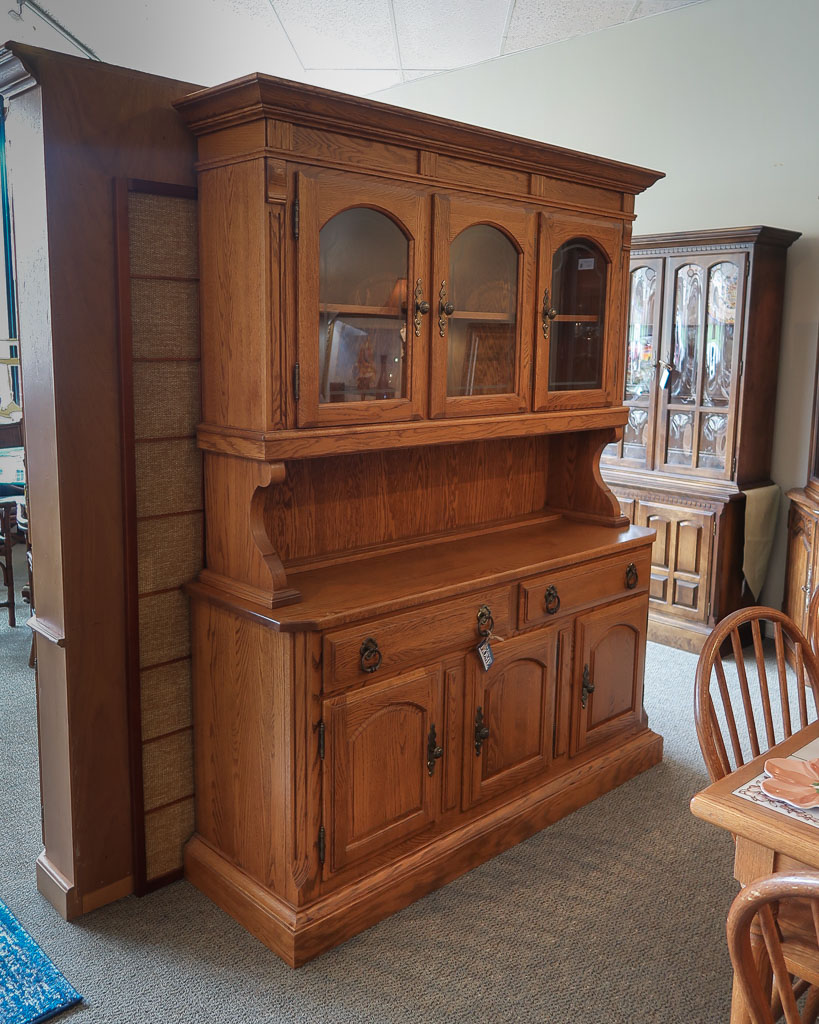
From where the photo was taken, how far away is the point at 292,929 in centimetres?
210

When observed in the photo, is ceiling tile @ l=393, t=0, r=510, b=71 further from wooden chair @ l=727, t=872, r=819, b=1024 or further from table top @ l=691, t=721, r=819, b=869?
wooden chair @ l=727, t=872, r=819, b=1024

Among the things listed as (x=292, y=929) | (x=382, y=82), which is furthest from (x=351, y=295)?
(x=382, y=82)

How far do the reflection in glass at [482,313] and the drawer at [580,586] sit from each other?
0.57 metres

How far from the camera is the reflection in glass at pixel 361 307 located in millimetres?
2133

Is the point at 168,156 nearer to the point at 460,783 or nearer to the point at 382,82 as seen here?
the point at 460,783

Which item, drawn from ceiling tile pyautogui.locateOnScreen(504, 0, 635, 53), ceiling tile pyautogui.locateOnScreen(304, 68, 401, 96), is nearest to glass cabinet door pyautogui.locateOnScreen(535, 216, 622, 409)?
ceiling tile pyautogui.locateOnScreen(504, 0, 635, 53)

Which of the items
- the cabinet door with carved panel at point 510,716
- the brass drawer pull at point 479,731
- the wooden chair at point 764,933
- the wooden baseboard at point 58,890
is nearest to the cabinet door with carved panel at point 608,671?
the cabinet door with carved panel at point 510,716

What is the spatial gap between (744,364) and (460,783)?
2483 millimetres

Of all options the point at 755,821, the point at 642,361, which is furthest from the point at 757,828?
the point at 642,361

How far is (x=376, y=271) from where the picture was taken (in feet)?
7.31

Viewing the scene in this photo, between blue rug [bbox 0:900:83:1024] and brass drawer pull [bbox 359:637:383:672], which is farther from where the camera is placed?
brass drawer pull [bbox 359:637:383:672]

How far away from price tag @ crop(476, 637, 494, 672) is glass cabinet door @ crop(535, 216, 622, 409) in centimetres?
75

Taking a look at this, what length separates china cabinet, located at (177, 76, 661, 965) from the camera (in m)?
2.07

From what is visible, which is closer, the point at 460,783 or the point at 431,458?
the point at 460,783
